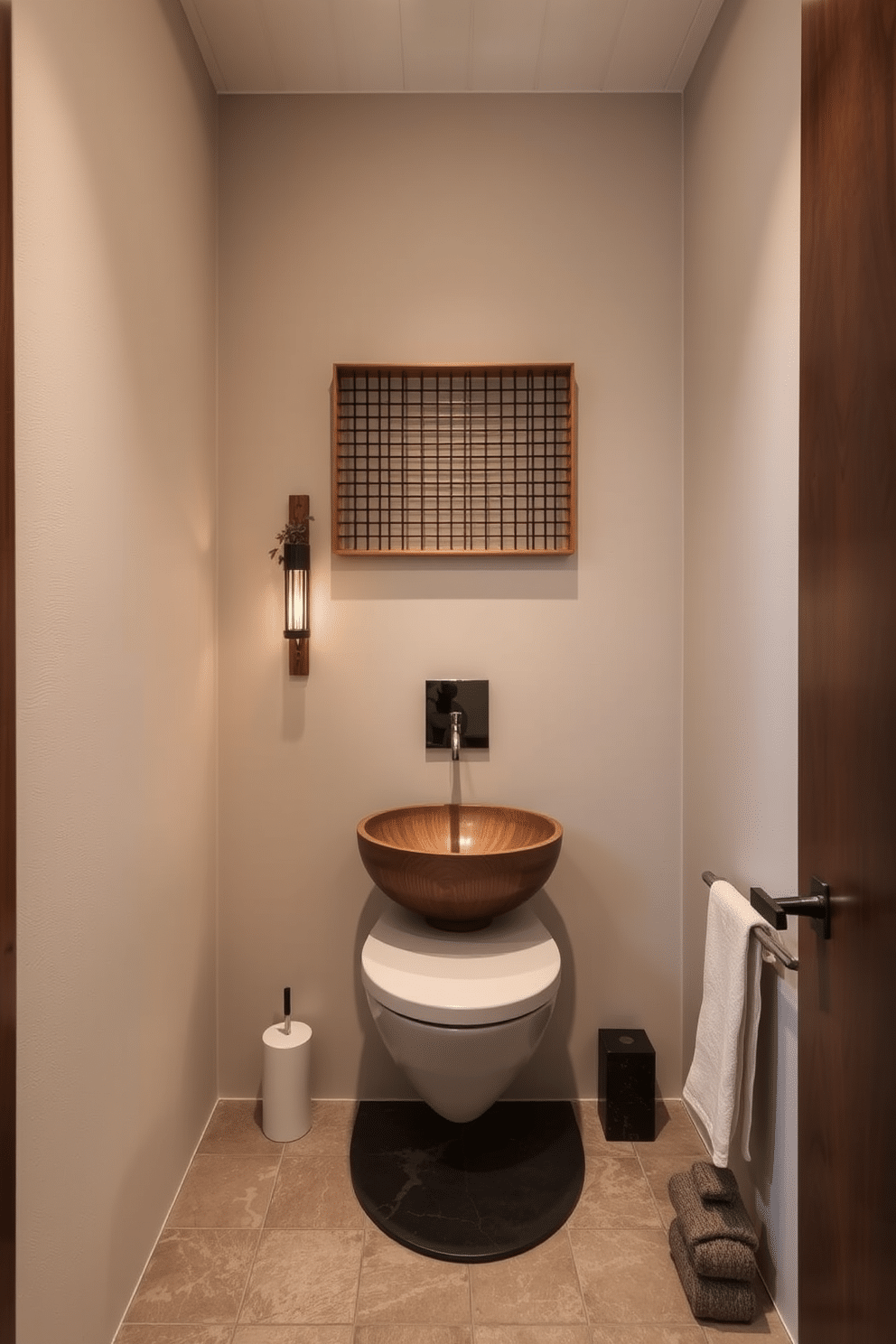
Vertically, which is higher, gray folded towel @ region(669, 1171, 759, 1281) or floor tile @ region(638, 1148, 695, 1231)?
gray folded towel @ region(669, 1171, 759, 1281)

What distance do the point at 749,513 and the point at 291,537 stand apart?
1.09 meters

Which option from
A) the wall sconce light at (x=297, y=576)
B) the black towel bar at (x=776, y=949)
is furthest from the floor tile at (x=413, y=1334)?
the wall sconce light at (x=297, y=576)

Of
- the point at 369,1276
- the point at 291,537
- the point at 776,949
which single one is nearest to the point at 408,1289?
the point at 369,1276

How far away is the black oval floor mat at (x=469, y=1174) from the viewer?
5.18 ft

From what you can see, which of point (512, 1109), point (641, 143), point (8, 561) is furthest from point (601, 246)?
point (512, 1109)

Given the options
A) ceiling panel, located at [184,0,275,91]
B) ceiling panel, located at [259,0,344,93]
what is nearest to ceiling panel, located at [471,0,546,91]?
ceiling panel, located at [259,0,344,93]

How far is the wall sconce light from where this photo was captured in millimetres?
1953

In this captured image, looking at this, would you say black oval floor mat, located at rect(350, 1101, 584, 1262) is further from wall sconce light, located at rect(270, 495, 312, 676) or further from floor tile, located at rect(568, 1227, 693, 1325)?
wall sconce light, located at rect(270, 495, 312, 676)

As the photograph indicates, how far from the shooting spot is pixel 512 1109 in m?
2.01

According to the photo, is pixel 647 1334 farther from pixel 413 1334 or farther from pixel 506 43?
pixel 506 43

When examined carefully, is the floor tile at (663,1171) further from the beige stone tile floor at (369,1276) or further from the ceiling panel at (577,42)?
the ceiling panel at (577,42)

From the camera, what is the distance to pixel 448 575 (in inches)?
80.5

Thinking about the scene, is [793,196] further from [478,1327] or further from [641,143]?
[478,1327]

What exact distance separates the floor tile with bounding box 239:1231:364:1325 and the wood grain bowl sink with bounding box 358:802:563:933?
0.65 metres
